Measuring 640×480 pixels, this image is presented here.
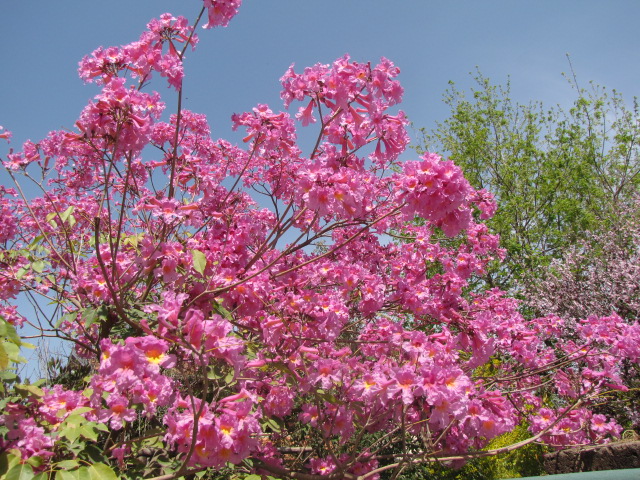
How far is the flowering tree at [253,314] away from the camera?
A: 1.70 m

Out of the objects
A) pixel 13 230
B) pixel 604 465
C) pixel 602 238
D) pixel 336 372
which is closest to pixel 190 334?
pixel 336 372

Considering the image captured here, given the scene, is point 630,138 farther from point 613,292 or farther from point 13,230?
point 13,230

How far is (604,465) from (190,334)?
6.54 metres

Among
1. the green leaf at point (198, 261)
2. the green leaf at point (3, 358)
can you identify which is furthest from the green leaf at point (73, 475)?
the green leaf at point (198, 261)

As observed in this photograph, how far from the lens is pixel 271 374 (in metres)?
3.17

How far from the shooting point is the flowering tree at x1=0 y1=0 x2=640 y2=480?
1.70 meters

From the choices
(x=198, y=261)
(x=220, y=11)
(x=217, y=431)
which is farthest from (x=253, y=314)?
(x=220, y=11)

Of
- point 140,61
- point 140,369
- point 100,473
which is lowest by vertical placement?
point 100,473

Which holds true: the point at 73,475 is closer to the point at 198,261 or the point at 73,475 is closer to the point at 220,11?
the point at 198,261

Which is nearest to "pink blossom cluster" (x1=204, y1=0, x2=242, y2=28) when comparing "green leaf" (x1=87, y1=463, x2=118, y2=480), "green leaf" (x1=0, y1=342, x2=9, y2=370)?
"green leaf" (x1=0, y1=342, x2=9, y2=370)

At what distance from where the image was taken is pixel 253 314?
2676 millimetres

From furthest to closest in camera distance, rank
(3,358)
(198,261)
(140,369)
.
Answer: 1. (198,261)
2. (140,369)
3. (3,358)

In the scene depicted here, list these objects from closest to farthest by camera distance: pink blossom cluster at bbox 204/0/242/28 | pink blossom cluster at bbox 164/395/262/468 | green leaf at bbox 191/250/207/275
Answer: pink blossom cluster at bbox 164/395/262/468 → green leaf at bbox 191/250/207/275 → pink blossom cluster at bbox 204/0/242/28

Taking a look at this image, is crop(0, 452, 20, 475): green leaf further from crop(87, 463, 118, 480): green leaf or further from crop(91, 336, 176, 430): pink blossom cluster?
crop(91, 336, 176, 430): pink blossom cluster
